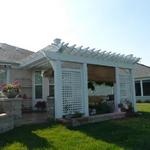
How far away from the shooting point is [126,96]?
1628 cm

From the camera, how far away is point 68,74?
12.3 metres

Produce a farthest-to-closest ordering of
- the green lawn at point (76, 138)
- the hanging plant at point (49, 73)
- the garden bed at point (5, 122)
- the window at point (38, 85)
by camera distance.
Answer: the window at point (38, 85)
the hanging plant at point (49, 73)
the garden bed at point (5, 122)
the green lawn at point (76, 138)

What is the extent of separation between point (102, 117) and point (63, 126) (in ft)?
9.71

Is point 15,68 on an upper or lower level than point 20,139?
upper

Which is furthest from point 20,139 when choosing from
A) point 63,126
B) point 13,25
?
point 13,25

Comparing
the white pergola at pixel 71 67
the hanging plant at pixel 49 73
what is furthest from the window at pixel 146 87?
the hanging plant at pixel 49 73

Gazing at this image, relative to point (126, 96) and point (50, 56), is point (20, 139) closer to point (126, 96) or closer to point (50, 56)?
point (50, 56)

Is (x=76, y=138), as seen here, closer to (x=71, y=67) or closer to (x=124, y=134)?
(x=124, y=134)

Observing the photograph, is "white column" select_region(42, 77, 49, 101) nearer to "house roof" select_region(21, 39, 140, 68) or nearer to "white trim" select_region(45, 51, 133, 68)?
"house roof" select_region(21, 39, 140, 68)

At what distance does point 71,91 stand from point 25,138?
182 inches

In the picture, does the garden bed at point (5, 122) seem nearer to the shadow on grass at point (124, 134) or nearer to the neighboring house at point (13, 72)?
the shadow on grass at point (124, 134)

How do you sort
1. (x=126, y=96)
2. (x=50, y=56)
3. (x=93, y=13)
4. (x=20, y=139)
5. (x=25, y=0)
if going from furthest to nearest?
(x=126, y=96), (x=93, y=13), (x=50, y=56), (x=25, y=0), (x=20, y=139)

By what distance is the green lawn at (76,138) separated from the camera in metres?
7.32

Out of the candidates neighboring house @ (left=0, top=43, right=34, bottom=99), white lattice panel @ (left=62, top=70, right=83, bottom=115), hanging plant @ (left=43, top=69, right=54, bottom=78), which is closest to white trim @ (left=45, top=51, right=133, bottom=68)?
white lattice panel @ (left=62, top=70, right=83, bottom=115)
